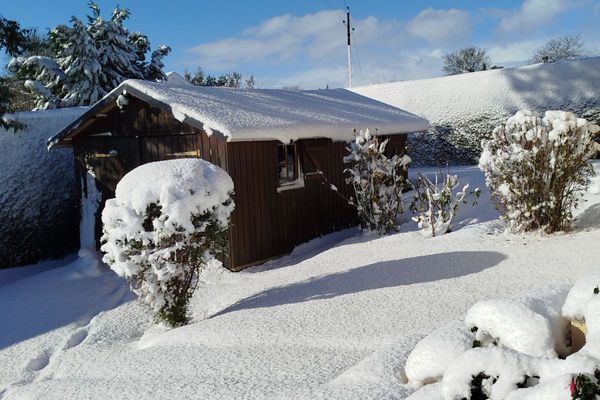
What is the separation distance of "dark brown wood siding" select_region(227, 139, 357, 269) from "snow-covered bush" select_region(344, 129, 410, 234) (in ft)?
3.26

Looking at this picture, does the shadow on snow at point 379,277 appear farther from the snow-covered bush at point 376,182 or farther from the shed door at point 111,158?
the shed door at point 111,158

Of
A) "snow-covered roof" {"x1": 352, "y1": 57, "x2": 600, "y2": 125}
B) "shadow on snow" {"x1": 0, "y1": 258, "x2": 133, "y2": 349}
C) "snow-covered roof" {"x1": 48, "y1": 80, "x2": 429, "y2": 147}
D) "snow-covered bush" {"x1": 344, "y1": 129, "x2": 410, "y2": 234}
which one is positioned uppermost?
"snow-covered roof" {"x1": 352, "y1": 57, "x2": 600, "y2": 125}

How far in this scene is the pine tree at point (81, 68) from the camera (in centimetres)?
2341

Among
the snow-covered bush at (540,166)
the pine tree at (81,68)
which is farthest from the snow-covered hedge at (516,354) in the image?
the pine tree at (81,68)

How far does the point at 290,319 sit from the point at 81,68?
832 inches

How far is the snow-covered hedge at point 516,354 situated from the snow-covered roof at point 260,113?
224 inches

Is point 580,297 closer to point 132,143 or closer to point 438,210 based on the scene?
point 438,210

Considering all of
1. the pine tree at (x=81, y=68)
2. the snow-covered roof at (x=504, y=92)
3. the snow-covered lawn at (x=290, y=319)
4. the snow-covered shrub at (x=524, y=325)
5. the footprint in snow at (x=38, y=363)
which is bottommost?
the footprint in snow at (x=38, y=363)

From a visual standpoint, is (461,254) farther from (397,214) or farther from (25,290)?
(25,290)

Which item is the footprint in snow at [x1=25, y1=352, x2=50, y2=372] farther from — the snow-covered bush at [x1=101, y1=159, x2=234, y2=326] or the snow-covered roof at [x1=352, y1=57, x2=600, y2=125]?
the snow-covered roof at [x1=352, y1=57, x2=600, y2=125]

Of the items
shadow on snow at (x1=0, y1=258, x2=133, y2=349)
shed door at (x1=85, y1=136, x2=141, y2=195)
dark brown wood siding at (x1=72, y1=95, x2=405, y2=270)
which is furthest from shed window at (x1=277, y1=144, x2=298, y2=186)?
shadow on snow at (x1=0, y1=258, x2=133, y2=349)

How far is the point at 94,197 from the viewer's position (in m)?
12.2

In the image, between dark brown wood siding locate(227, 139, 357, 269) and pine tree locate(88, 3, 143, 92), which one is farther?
pine tree locate(88, 3, 143, 92)

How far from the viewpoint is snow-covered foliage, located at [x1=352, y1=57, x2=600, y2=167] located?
21234 mm
